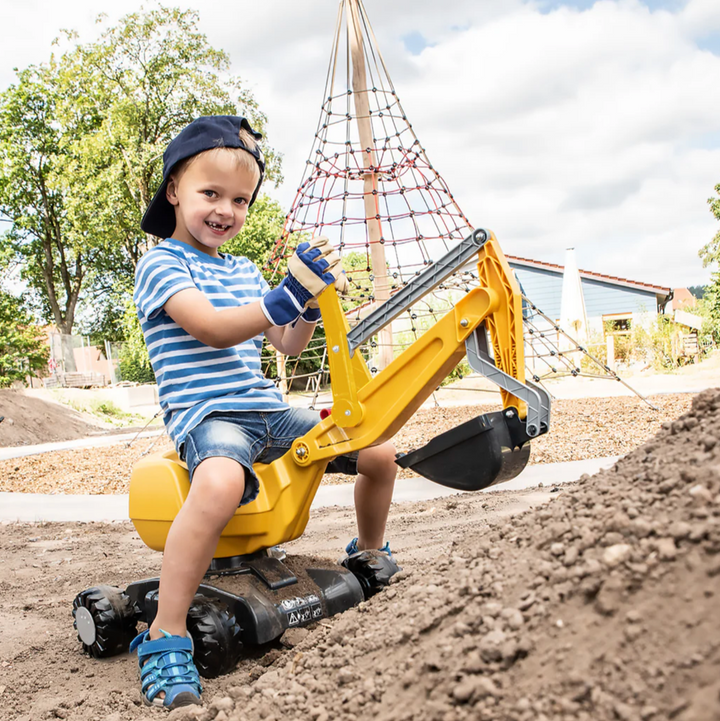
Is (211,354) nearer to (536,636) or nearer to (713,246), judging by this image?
(536,636)

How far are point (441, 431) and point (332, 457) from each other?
4.61m

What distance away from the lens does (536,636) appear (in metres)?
0.97

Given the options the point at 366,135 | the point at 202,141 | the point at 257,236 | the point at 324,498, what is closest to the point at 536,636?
the point at 202,141

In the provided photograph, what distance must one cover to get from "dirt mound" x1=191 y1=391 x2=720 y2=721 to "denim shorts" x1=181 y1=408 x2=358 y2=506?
1.71ft

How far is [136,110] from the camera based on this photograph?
57.3ft

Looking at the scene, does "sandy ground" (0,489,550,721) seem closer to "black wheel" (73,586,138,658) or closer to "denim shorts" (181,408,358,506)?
"black wheel" (73,586,138,658)

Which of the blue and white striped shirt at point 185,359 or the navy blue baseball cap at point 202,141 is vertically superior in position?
the navy blue baseball cap at point 202,141

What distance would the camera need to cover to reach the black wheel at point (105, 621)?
1.88m

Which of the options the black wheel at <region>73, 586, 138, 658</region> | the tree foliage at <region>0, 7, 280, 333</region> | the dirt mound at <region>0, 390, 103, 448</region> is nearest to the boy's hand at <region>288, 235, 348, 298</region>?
the black wheel at <region>73, 586, 138, 658</region>

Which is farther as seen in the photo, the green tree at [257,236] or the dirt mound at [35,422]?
the green tree at [257,236]

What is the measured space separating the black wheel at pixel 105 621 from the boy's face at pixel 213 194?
1.06 m

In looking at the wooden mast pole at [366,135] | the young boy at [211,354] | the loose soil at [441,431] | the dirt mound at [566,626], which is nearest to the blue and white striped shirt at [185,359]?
the young boy at [211,354]

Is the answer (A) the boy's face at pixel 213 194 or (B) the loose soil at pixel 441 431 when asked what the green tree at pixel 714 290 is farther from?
(A) the boy's face at pixel 213 194

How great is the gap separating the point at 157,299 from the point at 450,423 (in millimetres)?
5497
